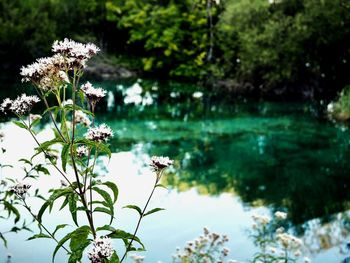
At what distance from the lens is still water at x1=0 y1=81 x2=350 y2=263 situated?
690 cm

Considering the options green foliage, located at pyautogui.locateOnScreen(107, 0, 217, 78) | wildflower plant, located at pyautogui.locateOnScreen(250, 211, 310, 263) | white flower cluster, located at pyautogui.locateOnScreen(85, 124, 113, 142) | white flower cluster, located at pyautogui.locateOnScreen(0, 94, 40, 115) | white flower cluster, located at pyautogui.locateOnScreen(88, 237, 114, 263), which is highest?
green foliage, located at pyautogui.locateOnScreen(107, 0, 217, 78)

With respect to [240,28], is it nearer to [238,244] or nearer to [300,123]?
[300,123]

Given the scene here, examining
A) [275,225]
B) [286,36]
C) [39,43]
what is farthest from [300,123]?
[39,43]

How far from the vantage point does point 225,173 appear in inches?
405

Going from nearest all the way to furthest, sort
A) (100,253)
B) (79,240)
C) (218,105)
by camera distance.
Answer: (100,253) → (79,240) → (218,105)

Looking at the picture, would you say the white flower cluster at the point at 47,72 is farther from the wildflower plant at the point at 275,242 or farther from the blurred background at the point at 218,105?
the blurred background at the point at 218,105

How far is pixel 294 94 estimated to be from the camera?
72.6 feet

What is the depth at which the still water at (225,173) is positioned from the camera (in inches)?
272

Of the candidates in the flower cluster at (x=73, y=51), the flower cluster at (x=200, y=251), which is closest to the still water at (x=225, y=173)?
the flower cluster at (x=200, y=251)

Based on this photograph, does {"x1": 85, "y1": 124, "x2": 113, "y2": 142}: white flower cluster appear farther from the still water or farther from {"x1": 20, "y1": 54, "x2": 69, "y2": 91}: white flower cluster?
the still water

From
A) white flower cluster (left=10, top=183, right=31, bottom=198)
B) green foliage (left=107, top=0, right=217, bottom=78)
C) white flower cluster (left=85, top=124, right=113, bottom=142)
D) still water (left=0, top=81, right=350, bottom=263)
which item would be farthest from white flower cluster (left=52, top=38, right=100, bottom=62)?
green foliage (left=107, top=0, right=217, bottom=78)

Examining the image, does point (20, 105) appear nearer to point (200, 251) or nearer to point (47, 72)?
point (47, 72)

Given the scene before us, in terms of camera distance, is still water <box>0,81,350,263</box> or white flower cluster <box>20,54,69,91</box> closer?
white flower cluster <box>20,54,69,91</box>

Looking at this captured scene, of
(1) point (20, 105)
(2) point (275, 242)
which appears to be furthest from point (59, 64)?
(2) point (275, 242)
